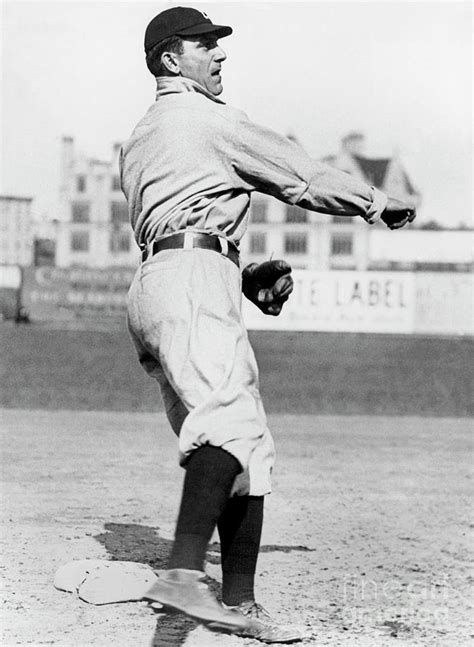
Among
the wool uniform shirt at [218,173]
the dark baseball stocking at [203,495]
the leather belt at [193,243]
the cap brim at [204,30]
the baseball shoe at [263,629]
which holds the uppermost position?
the cap brim at [204,30]

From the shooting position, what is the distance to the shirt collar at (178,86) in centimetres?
370

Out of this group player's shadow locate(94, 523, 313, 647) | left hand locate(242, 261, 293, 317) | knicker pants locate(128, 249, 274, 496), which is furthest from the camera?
player's shadow locate(94, 523, 313, 647)

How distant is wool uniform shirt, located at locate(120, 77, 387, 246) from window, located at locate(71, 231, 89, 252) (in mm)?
67091

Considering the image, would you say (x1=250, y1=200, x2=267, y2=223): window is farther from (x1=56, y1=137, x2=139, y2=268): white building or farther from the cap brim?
the cap brim

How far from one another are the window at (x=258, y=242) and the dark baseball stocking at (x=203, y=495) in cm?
6816

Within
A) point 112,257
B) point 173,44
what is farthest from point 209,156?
point 112,257

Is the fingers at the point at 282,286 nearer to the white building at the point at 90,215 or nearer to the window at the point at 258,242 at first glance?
the white building at the point at 90,215

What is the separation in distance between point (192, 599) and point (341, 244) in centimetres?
6643

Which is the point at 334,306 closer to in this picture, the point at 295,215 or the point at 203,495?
the point at 203,495

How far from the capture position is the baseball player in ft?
10.8

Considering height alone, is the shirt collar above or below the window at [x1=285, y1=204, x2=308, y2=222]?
below

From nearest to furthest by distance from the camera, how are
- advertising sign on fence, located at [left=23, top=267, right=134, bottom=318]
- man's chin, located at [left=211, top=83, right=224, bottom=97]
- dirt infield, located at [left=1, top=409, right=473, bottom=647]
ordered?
man's chin, located at [left=211, top=83, right=224, bottom=97], dirt infield, located at [left=1, top=409, right=473, bottom=647], advertising sign on fence, located at [left=23, top=267, right=134, bottom=318]

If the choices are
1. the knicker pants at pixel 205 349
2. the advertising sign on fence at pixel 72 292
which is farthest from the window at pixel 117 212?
the knicker pants at pixel 205 349

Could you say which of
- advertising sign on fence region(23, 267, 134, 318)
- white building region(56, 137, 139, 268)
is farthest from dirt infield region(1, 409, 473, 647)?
white building region(56, 137, 139, 268)
